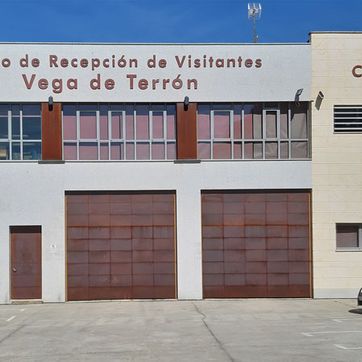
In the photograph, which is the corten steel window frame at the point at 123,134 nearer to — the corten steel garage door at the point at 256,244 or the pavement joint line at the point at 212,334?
the corten steel garage door at the point at 256,244

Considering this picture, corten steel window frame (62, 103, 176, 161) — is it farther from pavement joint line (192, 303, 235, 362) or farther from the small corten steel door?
pavement joint line (192, 303, 235, 362)

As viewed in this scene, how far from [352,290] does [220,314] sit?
603cm

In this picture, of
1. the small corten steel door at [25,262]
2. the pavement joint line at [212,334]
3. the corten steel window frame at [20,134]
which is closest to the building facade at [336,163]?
the pavement joint line at [212,334]

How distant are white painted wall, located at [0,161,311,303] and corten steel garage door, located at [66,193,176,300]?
0.32 meters

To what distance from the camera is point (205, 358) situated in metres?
11.9

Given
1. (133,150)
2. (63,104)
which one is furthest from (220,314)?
(63,104)

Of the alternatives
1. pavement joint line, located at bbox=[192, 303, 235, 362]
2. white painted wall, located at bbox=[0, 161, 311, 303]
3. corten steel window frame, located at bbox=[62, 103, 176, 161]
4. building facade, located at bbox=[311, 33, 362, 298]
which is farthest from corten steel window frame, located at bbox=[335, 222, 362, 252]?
corten steel window frame, located at bbox=[62, 103, 176, 161]

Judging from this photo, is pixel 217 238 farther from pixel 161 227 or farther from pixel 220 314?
pixel 220 314

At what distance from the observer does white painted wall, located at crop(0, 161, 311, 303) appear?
72.9ft

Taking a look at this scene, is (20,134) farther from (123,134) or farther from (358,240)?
(358,240)

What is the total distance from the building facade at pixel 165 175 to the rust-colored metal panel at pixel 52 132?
38 millimetres

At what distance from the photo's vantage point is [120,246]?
2259cm

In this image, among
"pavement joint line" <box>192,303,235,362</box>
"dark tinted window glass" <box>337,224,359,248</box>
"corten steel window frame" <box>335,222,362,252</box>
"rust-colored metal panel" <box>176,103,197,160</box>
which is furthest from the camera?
"dark tinted window glass" <box>337,224,359,248</box>

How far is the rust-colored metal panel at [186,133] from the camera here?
22672mm
